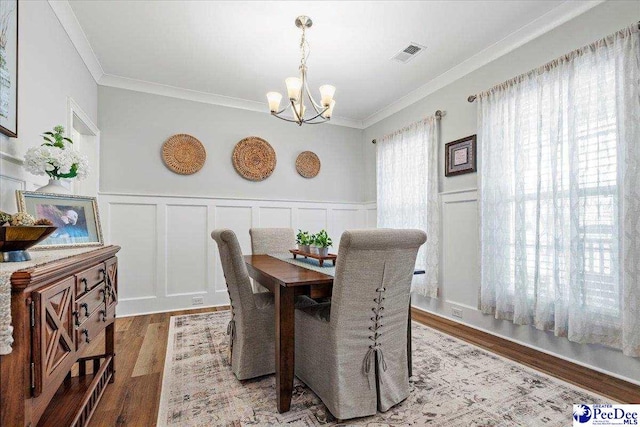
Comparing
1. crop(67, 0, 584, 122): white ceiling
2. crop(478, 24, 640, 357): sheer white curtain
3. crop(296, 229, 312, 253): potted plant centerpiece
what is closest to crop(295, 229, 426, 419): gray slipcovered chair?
crop(296, 229, 312, 253): potted plant centerpiece

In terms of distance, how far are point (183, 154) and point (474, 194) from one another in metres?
3.32

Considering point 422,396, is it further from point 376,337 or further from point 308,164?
point 308,164

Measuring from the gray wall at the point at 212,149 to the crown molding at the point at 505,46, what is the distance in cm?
124

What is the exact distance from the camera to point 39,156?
64.5 inches

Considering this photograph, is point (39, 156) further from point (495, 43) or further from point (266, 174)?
point (495, 43)

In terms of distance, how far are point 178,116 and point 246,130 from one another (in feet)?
2.75

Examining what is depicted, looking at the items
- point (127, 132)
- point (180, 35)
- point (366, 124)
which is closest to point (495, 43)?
point (366, 124)

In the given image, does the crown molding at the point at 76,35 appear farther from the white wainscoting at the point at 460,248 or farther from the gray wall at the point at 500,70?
the white wainscoting at the point at 460,248

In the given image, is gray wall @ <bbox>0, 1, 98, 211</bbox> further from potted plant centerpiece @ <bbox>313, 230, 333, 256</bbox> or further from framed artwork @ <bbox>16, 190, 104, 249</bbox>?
potted plant centerpiece @ <bbox>313, 230, 333, 256</bbox>

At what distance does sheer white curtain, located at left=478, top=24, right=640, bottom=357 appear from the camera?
78.7 inches

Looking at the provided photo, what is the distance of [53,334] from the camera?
1.03 metres

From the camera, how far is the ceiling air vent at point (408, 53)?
9.52ft

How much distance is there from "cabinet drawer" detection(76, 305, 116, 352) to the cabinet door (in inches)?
3.4

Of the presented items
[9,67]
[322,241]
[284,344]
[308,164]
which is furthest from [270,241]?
[9,67]
